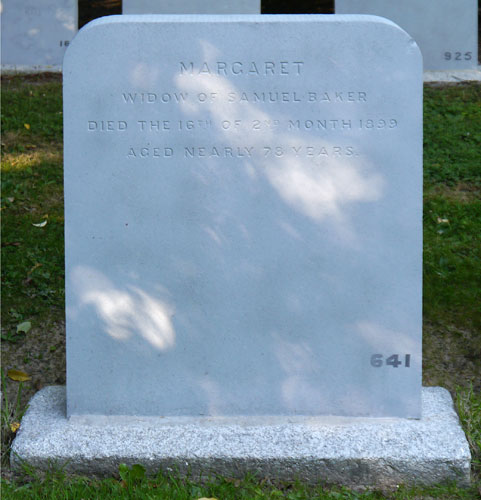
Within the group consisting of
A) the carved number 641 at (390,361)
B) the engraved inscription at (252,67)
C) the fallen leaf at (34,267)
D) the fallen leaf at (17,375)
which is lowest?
the fallen leaf at (34,267)

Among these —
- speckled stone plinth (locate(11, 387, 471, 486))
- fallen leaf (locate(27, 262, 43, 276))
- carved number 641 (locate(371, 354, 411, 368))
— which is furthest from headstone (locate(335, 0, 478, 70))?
speckled stone plinth (locate(11, 387, 471, 486))

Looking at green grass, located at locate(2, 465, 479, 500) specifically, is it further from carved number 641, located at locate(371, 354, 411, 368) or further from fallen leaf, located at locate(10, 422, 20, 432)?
carved number 641, located at locate(371, 354, 411, 368)

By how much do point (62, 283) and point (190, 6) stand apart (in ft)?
19.9

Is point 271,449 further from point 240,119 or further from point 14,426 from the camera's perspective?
point 240,119

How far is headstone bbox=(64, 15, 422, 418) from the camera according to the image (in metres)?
3.11

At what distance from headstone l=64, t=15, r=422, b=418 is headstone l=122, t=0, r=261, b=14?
6.88 m

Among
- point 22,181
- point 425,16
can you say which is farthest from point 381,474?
point 425,16

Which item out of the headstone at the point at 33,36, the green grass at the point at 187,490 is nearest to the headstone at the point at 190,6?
the headstone at the point at 33,36

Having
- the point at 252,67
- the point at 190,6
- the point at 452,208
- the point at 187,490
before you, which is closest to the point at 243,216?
the point at 252,67

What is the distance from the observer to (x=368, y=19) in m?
3.07

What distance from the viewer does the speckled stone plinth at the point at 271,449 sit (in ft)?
10.00

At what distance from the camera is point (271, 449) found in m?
3.10

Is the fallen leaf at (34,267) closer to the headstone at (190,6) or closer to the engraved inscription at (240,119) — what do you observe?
the engraved inscription at (240,119)

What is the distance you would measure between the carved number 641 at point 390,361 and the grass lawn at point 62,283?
→ 0.36m
